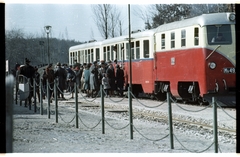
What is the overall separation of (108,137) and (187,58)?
23.8 feet

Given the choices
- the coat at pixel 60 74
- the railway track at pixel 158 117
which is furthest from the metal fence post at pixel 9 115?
the coat at pixel 60 74

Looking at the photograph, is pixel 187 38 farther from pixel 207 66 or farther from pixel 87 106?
pixel 87 106

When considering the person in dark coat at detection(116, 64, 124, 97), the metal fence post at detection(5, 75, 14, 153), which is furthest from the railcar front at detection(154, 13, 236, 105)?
the metal fence post at detection(5, 75, 14, 153)

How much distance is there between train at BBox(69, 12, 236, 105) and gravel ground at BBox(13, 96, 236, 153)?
5.97 feet

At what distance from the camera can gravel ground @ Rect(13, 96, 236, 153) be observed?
9.05 metres

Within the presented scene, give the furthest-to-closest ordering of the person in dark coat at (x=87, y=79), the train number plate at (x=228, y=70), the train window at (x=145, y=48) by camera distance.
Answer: the person in dark coat at (x=87, y=79) → the train window at (x=145, y=48) → the train number plate at (x=228, y=70)

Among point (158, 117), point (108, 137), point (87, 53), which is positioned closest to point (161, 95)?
point (158, 117)

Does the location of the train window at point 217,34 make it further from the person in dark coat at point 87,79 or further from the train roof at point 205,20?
the person in dark coat at point 87,79

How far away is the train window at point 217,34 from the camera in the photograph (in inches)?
612

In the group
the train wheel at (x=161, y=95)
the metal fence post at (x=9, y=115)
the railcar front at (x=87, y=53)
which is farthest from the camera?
the railcar front at (x=87, y=53)

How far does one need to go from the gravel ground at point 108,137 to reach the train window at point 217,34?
3.38 metres

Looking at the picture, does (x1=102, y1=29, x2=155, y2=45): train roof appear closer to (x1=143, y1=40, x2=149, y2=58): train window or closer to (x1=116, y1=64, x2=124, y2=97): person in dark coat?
(x1=143, y1=40, x2=149, y2=58): train window

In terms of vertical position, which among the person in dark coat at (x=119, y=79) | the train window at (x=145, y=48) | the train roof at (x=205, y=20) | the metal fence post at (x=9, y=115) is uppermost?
the train roof at (x=205, y=20)

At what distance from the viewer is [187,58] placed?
17266 millimetres
